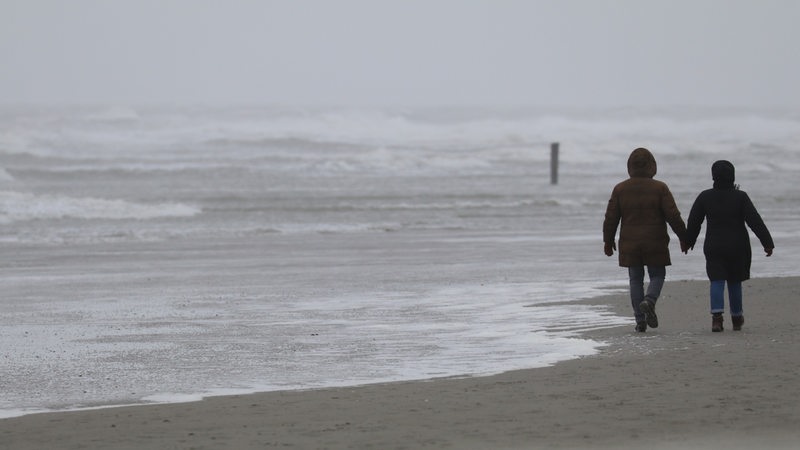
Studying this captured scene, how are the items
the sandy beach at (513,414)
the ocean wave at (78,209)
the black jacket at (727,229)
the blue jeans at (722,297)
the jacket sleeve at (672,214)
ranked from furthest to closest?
the ocean wave at (78,209)
the jacket sleeve at (672,214)
the black jacket at (727,229)
the blue jeans at (722,297)
the sandy beach at (513,414)

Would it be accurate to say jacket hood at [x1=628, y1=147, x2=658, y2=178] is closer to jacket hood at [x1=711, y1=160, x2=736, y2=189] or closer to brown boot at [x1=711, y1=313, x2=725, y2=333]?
jacket hood at [x1=711, y1=160, x2=736, y2=189]

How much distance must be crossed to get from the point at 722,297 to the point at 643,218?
76 centimetres

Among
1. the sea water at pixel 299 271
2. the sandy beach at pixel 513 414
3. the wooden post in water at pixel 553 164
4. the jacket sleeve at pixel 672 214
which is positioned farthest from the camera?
the wooden post in water at pixel 553 164

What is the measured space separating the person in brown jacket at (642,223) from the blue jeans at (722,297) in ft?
1.12

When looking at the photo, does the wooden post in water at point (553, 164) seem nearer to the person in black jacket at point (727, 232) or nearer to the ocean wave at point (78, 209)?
the ocean wave at point (78, 209)

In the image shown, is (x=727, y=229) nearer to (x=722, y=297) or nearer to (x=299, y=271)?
(x=722, y=297)

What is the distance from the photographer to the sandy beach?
5.81 m

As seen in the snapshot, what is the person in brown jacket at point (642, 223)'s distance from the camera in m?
9.28

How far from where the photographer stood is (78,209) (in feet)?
80.0

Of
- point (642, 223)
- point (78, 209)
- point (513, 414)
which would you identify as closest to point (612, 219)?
point (642, 223)

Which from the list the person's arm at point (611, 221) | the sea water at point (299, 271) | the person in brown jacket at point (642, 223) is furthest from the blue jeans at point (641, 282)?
the sea water at point (299, 271)

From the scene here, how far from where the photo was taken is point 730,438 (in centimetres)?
570

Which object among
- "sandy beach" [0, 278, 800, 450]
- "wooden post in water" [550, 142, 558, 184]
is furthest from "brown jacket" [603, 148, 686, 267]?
"wooden post in water" [550, 142, 558, 184]

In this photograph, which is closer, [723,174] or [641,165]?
[723,174]
